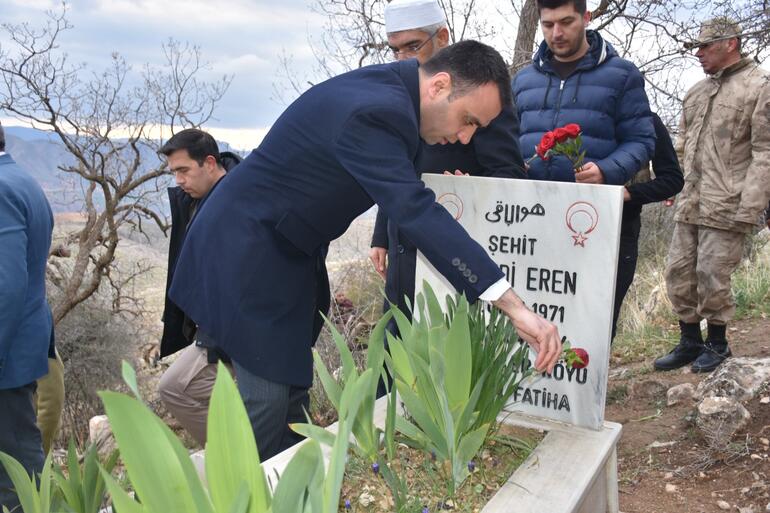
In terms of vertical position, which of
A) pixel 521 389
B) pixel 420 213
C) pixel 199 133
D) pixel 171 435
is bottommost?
pixel 521 389

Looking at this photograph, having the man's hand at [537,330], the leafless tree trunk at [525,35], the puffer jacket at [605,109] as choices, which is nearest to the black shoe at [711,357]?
the puffer jacket at [605,109]

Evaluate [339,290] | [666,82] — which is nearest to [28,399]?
[339,290]

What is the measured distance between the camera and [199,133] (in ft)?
11.8

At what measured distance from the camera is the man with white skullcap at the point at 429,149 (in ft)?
8.99

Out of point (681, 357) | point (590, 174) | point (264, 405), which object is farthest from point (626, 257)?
point (681, 357)

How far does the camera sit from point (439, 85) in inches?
79.7

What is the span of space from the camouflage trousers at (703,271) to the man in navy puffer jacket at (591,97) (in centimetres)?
158

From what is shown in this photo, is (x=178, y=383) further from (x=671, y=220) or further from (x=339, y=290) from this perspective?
(x=671, y=220)

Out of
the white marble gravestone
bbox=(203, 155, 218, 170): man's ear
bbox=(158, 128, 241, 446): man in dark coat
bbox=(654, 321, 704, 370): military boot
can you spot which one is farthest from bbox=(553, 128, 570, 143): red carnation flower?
bbox=(654, 321, 704, 370): military boot

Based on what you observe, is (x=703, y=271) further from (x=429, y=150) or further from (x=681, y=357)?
(x=429, y=150)

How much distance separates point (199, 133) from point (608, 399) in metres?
2.72

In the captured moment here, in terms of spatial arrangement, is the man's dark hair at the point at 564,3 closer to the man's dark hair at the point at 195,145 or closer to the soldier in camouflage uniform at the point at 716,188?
the soldier in camouflage uniform at the point at 716,188

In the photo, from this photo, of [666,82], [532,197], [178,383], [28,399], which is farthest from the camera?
[666,82]

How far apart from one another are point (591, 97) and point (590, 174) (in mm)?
402
